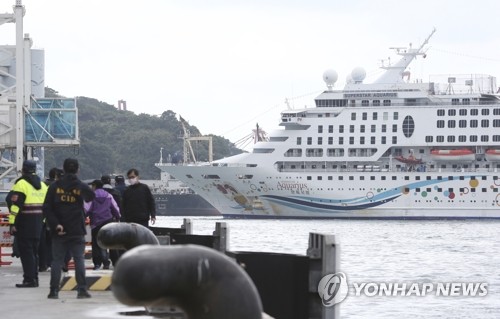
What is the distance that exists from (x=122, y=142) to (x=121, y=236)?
12282cm

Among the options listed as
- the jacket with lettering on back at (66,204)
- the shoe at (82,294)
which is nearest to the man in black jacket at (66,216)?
the jacket with lettering on back at (66,204)

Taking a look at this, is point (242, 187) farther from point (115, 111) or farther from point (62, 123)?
point (115, 111)

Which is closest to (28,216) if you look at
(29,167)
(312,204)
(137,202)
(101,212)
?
(29,167)

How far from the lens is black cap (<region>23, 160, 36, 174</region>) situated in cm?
1231

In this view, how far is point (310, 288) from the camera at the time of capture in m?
9.31

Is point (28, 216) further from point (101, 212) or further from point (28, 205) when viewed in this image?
point (101, 212)

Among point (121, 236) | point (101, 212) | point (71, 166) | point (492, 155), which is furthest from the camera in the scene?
point (492, 155)

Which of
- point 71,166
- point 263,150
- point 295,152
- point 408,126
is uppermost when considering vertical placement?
point 408,126

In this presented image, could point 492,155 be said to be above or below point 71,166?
above

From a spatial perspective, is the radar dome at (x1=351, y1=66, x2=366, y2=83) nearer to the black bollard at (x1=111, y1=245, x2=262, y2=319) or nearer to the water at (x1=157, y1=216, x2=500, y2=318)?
the water at (x1=157, y1=216, x2=500, y2=318)

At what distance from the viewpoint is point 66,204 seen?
1098cm

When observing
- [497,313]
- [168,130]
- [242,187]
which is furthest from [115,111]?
[497,313]

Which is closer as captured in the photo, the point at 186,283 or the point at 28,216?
the point at 186,283

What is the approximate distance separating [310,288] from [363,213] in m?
70.7
